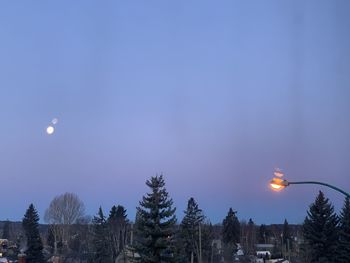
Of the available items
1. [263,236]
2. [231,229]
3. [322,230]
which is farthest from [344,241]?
[263,236]

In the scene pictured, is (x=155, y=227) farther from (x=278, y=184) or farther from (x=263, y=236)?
(x=263, y=236)

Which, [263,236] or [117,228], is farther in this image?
[263,236]

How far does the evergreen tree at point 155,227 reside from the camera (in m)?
41.1

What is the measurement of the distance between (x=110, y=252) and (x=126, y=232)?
7898mm

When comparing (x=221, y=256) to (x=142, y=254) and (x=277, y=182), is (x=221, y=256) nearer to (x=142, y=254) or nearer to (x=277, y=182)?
(x=142, y=254)

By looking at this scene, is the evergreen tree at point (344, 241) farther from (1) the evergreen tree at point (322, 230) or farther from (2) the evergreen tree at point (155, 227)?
(2) the evergreen tree at point (155, 227)

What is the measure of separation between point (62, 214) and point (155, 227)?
94.5 metres

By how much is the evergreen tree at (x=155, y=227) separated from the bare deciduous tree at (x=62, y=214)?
89468 millimetres

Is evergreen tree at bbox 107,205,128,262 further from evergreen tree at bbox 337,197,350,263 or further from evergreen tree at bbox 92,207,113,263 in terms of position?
evergreen tree at bbox 337,197,350,263

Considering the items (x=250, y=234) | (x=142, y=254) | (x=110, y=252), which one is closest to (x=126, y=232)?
(x=110, y=252)

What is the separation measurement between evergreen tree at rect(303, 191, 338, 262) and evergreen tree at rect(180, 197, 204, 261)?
18153 mm

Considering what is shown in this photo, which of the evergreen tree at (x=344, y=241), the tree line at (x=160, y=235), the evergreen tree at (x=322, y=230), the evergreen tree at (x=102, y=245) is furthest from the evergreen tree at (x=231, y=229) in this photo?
the evergreen tree at (x=344, y=241)

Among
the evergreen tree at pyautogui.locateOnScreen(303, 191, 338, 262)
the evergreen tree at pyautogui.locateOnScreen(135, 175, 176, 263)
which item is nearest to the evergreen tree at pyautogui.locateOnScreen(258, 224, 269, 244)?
the evergreen tree at pyautogui.locateOnScreen(303, 191, 338, 262)

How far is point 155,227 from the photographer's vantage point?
41188 millimetres
